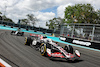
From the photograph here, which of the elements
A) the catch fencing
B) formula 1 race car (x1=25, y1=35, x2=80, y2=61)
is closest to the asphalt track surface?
formula 1 race car (x1=25, y1=35, x2=80, y2=61)

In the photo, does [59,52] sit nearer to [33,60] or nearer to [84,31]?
[33,60]

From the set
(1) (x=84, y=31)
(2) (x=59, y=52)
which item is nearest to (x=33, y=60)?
(2) (x=59, y=52)

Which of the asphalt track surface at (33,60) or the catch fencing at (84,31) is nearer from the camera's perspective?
the asphalt track surface at (33,60)

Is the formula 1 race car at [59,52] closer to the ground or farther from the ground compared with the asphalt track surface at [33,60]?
farther from the ground

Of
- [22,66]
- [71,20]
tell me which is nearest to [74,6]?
[71,20]

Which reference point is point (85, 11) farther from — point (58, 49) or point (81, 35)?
point (58, 49)

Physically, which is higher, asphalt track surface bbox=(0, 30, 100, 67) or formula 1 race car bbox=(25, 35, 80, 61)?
formula 1 race car bbox=(25, 35, 80, 61)

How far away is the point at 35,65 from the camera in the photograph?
4.34 m

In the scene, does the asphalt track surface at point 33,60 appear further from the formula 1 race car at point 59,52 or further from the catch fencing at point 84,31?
the catch fencing at point 84,31

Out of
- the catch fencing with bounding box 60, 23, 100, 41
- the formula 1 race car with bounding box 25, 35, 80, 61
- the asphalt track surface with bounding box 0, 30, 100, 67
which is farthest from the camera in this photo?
the catch fencing with bounding box 60, 23, 100, 41

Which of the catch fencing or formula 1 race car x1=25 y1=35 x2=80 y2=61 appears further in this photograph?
the catch fencing

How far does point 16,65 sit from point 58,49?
2.44 meters

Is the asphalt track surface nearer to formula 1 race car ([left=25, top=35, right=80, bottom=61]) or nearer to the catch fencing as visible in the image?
formula 1 race car ([left=25, top=35, right=80, bottom=61])

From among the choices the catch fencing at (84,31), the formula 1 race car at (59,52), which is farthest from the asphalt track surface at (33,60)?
the catch fencing at (84,31)
